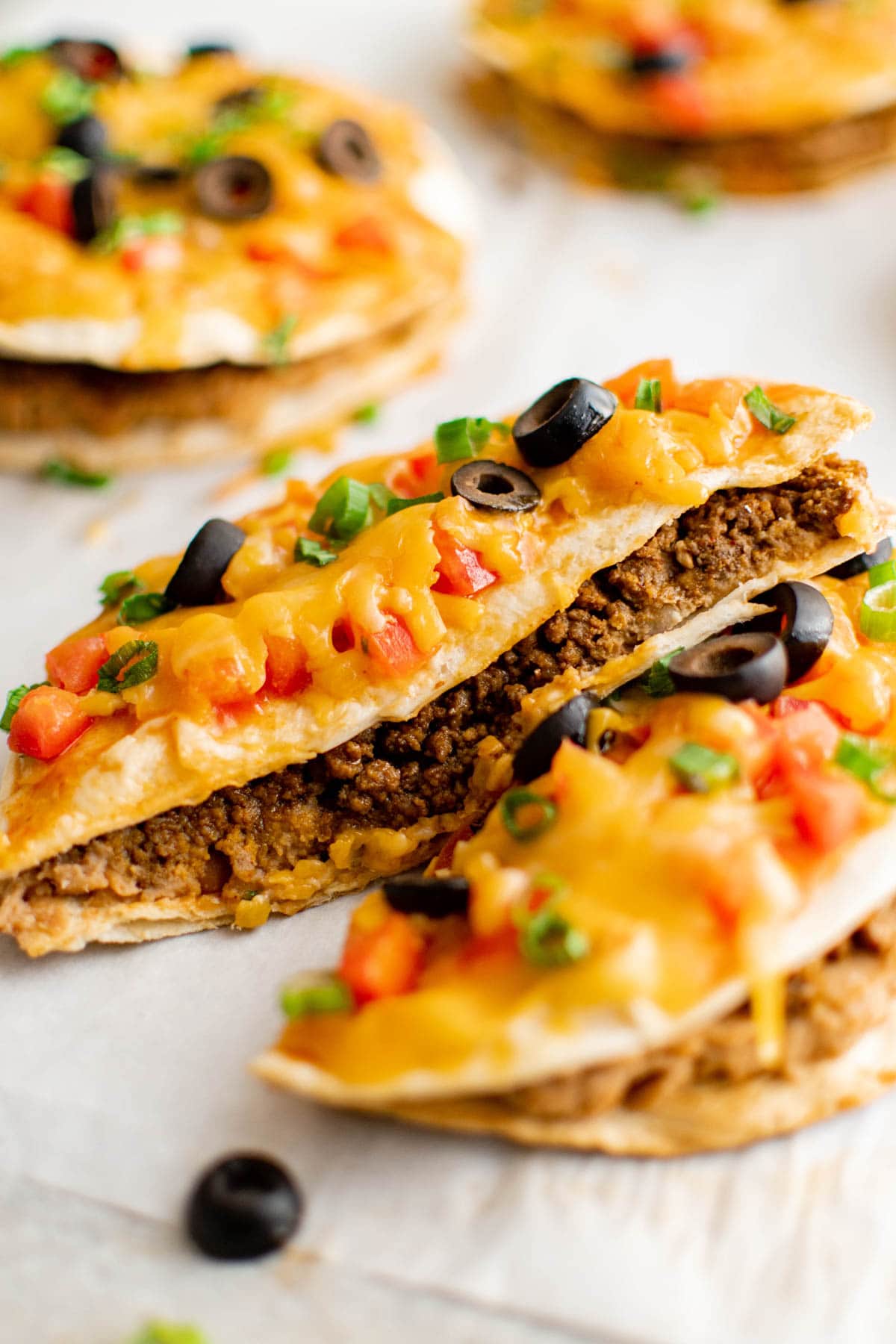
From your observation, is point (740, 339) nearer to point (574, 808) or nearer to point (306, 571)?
point (306, 571)

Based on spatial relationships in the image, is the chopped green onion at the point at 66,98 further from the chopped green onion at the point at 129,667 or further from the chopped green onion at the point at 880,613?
the chopped green onion at the point at 880,613

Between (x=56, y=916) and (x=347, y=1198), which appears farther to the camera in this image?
(x=56, y=916)

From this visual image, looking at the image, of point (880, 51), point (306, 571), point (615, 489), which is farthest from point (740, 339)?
point (306, 571)

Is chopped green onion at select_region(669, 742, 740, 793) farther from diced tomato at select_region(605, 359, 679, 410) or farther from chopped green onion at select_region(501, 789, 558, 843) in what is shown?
diced tomato at select_region(605, 359, 679, 410)

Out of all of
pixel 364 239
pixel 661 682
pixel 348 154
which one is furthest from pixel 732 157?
pixel 661 682

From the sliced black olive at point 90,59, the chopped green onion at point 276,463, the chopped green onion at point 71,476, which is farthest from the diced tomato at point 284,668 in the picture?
the sliced black olive at point 90,59

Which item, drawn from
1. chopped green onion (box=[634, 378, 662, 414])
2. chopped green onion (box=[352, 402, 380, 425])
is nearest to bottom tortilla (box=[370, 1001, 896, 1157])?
chopped green onion (box=[634, 378, 662, 414])
